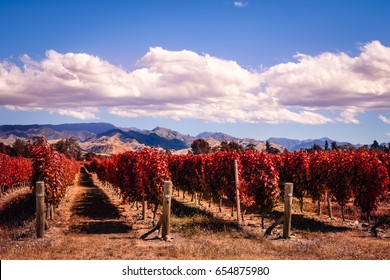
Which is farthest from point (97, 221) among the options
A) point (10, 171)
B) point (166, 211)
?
point (10, 171)

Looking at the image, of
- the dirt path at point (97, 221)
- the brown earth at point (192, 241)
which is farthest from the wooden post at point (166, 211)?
the dirt path at point (97, 221)

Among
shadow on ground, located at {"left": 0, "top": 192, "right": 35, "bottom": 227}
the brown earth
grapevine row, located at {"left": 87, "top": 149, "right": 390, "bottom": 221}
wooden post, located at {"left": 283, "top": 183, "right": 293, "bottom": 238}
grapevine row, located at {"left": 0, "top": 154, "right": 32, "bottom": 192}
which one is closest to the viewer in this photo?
the brown earth

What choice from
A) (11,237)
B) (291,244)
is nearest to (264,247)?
(291,244)

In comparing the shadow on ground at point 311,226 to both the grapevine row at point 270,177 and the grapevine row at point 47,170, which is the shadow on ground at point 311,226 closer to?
the grapevine row at point 270,177

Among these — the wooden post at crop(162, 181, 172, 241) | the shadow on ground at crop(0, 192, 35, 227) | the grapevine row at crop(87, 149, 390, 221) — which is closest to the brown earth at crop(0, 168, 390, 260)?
the wooden post at crop(162, 181, 172, 241)

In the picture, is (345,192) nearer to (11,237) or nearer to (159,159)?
(159,159)

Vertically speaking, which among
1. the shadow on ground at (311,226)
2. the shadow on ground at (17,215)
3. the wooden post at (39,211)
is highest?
the wooden post at (39,211)

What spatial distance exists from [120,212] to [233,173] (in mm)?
8198

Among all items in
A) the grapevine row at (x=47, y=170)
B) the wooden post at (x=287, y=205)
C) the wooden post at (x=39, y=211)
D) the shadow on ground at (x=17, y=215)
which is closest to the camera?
the wooden post at (x=39, y=211)

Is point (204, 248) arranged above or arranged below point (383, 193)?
below

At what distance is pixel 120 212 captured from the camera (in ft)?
73.3

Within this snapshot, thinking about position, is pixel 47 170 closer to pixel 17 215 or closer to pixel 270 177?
pixel 17 215

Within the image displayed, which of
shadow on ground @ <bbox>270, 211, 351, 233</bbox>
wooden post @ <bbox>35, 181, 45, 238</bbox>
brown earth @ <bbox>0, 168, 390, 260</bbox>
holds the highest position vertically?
wooden post @ <bbox>35, 181, 45, 238</bbox>

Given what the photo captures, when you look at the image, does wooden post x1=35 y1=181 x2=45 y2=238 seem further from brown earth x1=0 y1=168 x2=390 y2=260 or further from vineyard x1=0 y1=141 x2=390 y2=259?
vineyard x1=0 y1=141 x2=390 y2=259
